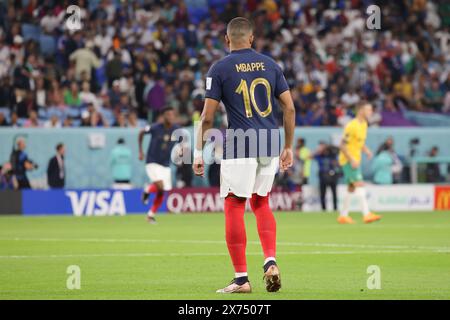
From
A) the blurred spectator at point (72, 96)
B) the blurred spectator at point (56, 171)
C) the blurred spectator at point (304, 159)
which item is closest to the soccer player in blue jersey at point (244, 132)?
the blurred spectator at point (56, 171)

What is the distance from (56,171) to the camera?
1200 inches

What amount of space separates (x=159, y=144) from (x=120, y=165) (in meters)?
4.51

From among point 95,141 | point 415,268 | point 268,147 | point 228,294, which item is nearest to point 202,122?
point 268,147

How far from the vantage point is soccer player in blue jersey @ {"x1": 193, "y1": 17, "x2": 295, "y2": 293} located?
11.3 meters

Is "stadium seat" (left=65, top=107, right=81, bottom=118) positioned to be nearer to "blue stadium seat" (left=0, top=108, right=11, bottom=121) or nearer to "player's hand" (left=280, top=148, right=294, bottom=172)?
"blue stadium seat" (left=0, top=108, right=11, bottom=121)

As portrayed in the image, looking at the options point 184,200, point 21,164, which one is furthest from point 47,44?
point 184,200

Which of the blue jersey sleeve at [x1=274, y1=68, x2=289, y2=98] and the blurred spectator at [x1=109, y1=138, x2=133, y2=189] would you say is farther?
the blurred spectator at [x1=109, y1=138, x2=133, y2=189]

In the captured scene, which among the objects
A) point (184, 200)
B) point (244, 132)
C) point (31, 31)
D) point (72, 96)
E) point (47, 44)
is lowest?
point (184, 200)

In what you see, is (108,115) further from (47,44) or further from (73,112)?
(47,44)

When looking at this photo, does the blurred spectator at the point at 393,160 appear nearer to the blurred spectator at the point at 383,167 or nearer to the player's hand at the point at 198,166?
the blurred spectator at the point at 383,167

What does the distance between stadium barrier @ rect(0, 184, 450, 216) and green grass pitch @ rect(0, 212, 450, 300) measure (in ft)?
15.9

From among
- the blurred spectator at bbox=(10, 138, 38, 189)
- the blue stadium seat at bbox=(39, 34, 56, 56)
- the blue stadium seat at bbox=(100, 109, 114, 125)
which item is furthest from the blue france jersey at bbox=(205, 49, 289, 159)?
the blue stadium seat at bbox=(39, 34, 56, 56)

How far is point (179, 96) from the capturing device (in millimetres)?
32375
